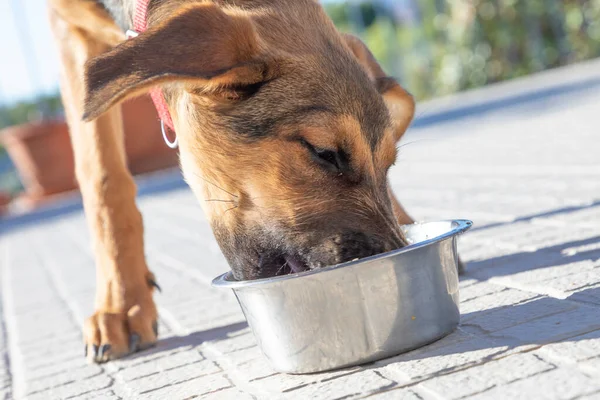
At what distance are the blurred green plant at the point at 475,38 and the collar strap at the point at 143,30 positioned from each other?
43.9 feet

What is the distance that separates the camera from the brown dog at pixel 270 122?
2596mm

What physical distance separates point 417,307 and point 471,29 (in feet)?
50.0

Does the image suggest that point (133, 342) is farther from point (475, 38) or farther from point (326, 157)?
point (475, 38)

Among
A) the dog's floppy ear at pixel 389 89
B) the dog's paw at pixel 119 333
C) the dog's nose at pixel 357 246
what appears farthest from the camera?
the dog's paw at pixel 119 333

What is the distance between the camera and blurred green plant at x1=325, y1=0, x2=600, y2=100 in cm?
1694

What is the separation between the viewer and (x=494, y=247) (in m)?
4.27

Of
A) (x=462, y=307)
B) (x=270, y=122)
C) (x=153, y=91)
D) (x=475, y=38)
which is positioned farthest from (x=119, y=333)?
(x=475, y=38)

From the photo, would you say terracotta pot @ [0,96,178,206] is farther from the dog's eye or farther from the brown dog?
the dog's eye

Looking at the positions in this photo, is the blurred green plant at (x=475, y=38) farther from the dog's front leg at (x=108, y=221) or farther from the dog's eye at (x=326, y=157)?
the dog's eye at (x=326, y=157)

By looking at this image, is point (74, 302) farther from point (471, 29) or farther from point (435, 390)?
point (471, 29)

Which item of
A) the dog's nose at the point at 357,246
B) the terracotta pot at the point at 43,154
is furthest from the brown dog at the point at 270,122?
the terracotta pot at the point at 43,154

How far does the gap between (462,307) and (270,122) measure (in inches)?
43.3

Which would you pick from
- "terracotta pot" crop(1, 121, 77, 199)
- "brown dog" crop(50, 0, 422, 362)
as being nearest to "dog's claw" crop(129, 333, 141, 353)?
"brown dog" crop(50, 0, 422, 362)

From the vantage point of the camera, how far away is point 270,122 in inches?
114
